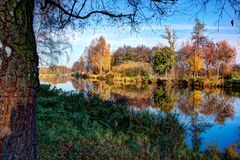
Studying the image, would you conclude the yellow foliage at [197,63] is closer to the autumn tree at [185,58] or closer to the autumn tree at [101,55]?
the autumn tree at [185,58]

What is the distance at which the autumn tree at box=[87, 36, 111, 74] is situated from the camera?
70.9 meters

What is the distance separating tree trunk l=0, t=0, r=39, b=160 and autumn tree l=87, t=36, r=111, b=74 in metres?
67.5

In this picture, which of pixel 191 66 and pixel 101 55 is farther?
pixel 101 55

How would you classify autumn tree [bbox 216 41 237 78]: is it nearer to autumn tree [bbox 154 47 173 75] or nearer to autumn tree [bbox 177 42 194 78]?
autumn tree [bbox 177 42 194 78]

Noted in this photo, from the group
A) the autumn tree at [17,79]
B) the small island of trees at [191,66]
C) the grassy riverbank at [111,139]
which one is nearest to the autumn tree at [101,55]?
the small island of trees at [191,66]

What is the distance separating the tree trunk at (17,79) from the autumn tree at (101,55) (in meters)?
67.5

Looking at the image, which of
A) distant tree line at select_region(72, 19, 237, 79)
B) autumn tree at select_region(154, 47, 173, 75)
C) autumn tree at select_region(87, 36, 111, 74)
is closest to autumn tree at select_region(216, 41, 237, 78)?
distant tree line at select_region(72, 19, 237, 79)

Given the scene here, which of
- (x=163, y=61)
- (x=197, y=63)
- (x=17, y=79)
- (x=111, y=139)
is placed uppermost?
(x=163, y=61)

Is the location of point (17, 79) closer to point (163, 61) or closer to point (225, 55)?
point (225, 55)

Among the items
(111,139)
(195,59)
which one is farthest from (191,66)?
(111,139)

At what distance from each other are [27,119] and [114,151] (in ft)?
12.0

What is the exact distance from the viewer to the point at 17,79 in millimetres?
2941

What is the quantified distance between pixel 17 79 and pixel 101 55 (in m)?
68.7

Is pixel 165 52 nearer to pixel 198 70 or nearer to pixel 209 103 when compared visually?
pixel 198 70
